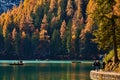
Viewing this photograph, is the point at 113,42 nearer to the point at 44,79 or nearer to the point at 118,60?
the point at 118,60

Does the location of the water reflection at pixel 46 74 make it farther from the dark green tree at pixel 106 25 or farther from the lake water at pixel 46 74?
the dark green tree at pixel 106 25

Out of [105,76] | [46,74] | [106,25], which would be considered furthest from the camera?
[46,74]

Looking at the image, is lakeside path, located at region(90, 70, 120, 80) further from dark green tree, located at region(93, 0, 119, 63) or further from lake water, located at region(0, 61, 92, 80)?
dark green tree, located at region(93, 0, 119, 63)

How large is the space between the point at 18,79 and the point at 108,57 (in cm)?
1819

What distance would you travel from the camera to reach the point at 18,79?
9050 centimetres

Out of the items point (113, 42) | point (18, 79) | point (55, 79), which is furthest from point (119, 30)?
point (18, 79)

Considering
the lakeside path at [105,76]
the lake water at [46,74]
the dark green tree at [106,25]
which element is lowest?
the lake water at [46,74]

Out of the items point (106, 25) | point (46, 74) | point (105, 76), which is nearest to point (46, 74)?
point (46, 74)

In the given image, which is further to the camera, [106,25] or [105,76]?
[106,25]

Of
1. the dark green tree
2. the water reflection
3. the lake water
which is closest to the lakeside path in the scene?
the lake water

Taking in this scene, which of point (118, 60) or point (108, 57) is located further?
point (108, 57)

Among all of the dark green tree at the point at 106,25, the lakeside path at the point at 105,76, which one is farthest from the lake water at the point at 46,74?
the dark green tree at the point at 106,25

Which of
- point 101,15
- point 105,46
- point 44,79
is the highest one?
point 101,15

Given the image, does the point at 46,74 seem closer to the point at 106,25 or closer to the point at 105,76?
the point at 106,25
